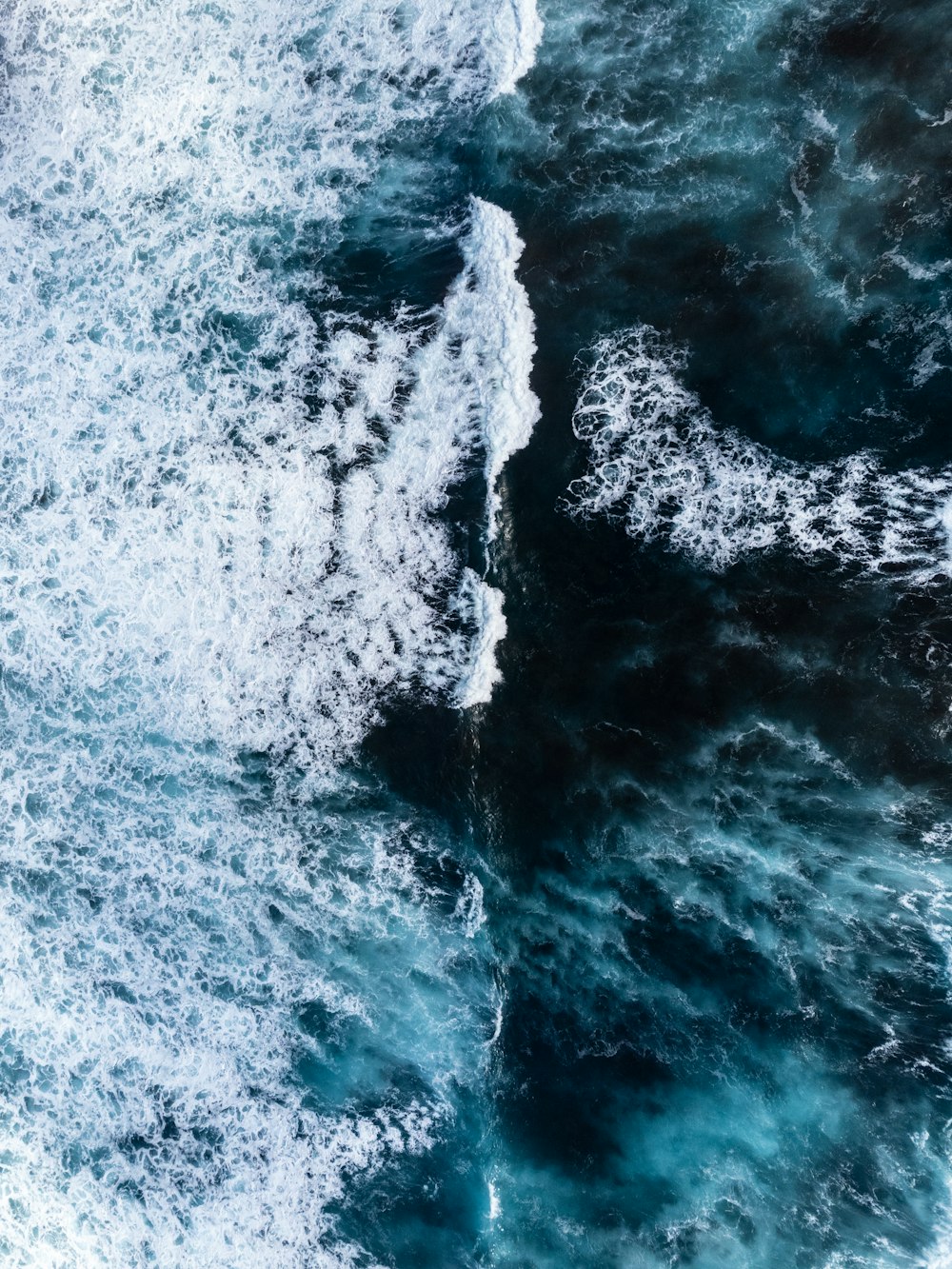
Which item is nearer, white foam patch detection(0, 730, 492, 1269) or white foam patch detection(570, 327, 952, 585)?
white foam patch detection(570, 327, 952, 585)

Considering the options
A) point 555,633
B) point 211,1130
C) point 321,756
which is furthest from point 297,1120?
point 555,633

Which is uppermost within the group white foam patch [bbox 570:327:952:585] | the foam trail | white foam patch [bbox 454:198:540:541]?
the foam trail

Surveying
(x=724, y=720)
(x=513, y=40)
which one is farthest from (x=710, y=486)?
(x=513, y=40)

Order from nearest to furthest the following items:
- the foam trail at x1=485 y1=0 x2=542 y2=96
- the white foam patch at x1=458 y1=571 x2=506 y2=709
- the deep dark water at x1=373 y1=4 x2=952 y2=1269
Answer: the deep dark water at x1=373 y1=4 x2=952 y2=1269 → the foam trail at x1=485 y1=0 x2=542 y2=96 → the white foam patch at x1=458 y1=571 x2=506 y2=709

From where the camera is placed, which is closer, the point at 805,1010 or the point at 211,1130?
the point at 805,1010

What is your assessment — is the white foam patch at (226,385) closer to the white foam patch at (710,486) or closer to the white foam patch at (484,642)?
the white foam patch at (484,642)

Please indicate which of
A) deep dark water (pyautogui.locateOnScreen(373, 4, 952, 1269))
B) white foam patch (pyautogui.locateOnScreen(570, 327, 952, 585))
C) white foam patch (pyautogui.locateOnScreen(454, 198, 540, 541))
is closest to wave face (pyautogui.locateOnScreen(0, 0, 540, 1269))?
white foam patch (pyautogui.locateOnScreen(454, 198, 540, 541))

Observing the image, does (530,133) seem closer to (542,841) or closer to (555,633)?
(555,633)

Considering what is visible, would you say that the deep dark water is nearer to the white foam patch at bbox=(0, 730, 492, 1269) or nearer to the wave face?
the wave face
